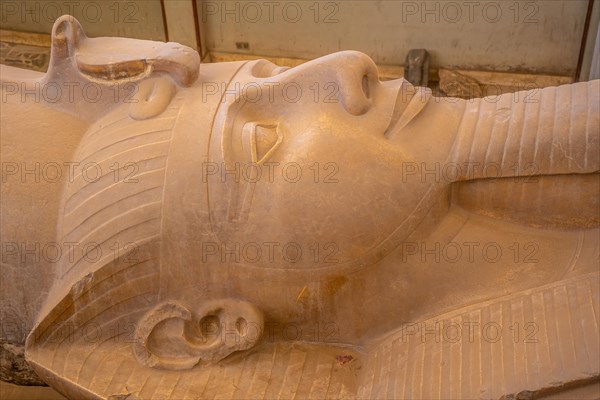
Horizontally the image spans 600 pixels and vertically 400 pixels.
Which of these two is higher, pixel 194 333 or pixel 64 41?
pixel 64 41

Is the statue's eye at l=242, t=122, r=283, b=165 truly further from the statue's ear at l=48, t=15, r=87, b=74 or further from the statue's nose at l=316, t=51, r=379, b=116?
the statue's ear at l=48, t=15, r=87, b=74

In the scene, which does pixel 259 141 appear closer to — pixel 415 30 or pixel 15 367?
pixel 15 367

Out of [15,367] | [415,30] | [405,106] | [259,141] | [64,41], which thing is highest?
[415,30]

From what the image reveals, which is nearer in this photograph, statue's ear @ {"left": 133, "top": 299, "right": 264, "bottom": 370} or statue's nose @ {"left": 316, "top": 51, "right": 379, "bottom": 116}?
statue's nose @ {"left": 316, "top": 51, "right": 379, "bottom": 116}

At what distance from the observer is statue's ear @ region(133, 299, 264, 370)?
2500 millimetres

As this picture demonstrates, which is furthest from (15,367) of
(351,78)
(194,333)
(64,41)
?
→ (351,78)

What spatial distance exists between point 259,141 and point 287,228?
0.28m

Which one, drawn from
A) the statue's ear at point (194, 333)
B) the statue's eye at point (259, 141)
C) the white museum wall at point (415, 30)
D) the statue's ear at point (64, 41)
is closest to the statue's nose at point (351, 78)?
the statue's eye at point (259, 141)

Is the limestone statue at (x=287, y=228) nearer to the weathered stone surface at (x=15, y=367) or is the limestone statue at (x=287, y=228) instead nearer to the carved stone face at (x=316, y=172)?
the carved stone face at (x=316, y=172)

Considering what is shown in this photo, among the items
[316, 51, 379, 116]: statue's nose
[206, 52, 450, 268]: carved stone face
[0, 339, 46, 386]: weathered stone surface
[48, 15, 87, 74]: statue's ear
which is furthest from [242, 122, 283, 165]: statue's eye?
[0, 339, 46, 386]: weathered stone surface

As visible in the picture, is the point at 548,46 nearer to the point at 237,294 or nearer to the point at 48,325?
the point at 237,294

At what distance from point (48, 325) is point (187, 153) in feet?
2.45

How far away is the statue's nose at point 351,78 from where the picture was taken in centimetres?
239

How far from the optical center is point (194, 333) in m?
2.55
